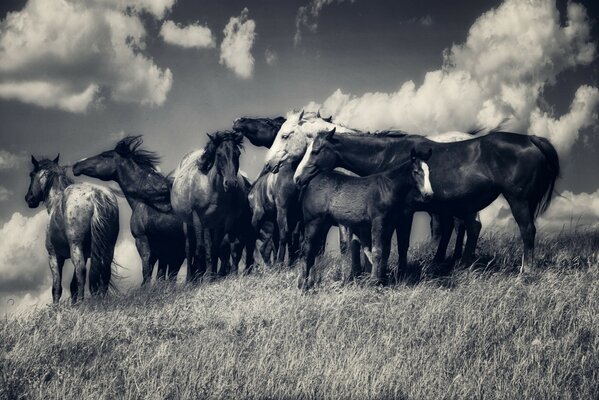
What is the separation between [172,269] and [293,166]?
389cm

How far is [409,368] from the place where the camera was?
6.55m

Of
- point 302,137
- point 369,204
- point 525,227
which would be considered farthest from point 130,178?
point 525,227

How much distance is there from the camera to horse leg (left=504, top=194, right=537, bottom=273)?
950 centimetres

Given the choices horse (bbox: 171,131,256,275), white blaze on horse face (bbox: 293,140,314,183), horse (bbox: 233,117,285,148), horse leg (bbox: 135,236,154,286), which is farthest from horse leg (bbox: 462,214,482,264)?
horse leg (bbox: 135,236,154,286)

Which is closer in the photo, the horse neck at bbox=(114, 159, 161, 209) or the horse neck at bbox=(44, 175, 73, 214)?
the horse neck at bbox=(44, 175, 73, 214)

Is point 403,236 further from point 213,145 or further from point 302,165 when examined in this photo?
point 213,145

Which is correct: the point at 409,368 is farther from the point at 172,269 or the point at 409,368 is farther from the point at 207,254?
the point at 172,269

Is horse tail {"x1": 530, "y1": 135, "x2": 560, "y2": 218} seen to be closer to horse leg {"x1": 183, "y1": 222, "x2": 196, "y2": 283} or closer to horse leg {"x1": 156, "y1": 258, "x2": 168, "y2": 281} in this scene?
horse leg {"x1": 183, "y1": 222, "x2": 196, "y2": 283}

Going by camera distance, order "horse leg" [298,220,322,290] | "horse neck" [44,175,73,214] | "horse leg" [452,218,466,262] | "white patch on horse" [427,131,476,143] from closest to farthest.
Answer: "horse leg" [298,220,322,290], "horse leg" [452,218,466,262], "horse neck" [44,175,73,214], "white patch on horse" [427,131,476,143]

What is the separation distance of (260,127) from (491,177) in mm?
5355

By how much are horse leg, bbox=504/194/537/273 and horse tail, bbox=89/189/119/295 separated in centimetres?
665

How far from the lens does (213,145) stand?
461 inches

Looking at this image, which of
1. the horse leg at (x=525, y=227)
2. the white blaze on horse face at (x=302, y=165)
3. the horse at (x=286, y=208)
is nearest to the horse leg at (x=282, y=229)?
the horse at (x=286, y=208)

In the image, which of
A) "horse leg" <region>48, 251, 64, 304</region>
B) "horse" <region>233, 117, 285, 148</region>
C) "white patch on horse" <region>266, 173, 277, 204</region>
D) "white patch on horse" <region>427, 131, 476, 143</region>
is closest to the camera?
"horse leg" <region>48, 251, 64, 304</region>
